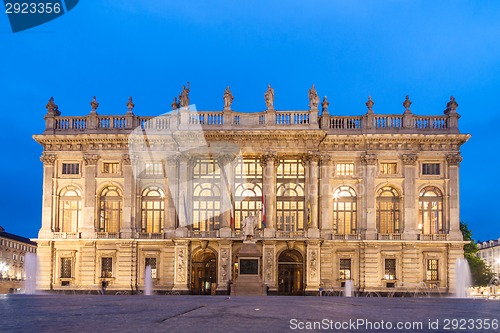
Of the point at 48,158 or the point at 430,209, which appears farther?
the point at 48,158

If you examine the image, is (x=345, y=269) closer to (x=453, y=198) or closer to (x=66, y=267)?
(x=453, y=198)

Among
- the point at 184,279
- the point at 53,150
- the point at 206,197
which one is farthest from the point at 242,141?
the point at 53,150

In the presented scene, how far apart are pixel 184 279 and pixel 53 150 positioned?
1668 cm

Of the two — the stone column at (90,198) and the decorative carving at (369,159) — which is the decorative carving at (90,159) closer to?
the stone column at (90,198)

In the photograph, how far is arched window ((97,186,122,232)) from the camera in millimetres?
55719

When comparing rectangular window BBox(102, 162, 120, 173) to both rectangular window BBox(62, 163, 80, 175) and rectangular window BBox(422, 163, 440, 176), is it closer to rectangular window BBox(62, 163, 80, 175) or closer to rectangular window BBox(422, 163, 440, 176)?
rectangular window BBox(62, 163, 80, 175)

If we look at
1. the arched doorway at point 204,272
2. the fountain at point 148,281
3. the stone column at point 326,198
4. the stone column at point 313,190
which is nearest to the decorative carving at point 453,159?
the stone column at point 326,198

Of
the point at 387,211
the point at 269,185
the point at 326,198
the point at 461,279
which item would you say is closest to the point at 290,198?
the point at 269,185

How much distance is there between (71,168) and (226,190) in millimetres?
14438

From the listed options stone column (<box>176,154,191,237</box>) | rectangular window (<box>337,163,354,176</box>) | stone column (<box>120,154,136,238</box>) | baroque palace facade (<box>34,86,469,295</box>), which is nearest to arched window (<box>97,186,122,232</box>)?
baroque palace facade (<box>34,86,469,295</box>)

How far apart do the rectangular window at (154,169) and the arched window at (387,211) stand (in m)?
19.4

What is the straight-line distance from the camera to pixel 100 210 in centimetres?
5575

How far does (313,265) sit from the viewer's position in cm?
5206

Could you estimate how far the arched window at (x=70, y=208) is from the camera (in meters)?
56.0
